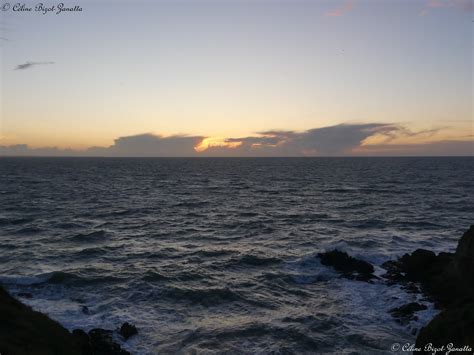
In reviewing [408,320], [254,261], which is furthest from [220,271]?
[408,320]

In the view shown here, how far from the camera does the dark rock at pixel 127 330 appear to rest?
688 inches

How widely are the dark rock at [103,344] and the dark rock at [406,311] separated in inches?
513

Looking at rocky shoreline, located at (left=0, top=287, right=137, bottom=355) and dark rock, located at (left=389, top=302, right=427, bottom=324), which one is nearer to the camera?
rocky shoreline, located at (left=0, top=287, right=137, bottom=355)

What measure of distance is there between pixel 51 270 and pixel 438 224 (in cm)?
3859

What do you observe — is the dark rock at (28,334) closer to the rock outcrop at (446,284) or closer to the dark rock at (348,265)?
the rock outcrop at (446,284)

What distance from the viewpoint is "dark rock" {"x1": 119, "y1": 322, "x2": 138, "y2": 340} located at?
1747 cm

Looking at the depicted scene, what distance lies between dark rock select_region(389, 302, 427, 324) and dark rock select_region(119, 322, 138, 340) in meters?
12.7

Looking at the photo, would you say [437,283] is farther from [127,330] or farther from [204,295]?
[127,330]

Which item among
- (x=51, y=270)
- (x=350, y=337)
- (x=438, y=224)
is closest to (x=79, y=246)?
(x=51, y=270)

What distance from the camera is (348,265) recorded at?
2781 cm

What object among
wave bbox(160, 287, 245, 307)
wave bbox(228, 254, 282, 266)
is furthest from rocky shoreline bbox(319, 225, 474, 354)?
wave bbox(160, 287, 245, 307)

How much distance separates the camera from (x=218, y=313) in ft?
67.2

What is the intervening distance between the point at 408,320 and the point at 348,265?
8.58 m

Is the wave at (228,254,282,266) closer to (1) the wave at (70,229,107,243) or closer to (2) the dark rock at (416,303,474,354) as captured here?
(1) the wave at (70,229,107,243)
